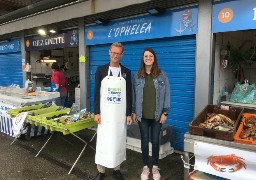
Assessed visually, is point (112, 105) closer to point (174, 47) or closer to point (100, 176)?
point (100, 176)

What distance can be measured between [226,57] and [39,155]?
4.49m

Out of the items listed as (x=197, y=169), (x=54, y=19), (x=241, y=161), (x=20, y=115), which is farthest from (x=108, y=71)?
(x=54, y=19)

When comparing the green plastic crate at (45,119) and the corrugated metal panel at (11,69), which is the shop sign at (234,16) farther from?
the corrugated metal panel at (11,69)

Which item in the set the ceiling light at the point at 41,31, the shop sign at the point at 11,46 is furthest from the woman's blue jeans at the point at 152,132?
the shop sign at the point at 11,46

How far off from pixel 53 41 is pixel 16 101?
2981 millimetres

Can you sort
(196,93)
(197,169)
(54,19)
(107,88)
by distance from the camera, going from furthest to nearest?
(54,19), (196,93), (107,88), (197,169)

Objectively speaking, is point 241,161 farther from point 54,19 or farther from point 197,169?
point 54,19

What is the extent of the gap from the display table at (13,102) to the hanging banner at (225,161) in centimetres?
447

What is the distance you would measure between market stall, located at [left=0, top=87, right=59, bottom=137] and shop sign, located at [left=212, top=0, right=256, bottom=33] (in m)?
4.54

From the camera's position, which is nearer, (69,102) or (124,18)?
(124,18)

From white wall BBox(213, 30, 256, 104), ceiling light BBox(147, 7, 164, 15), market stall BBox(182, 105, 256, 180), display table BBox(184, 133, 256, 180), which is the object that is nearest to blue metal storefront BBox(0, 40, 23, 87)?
ceiling light BBox(147, 7, 164, 15)

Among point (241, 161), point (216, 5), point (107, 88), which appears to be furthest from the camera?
point (216, 5)

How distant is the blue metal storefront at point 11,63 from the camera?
10.3m

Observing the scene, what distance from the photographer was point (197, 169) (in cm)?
334
